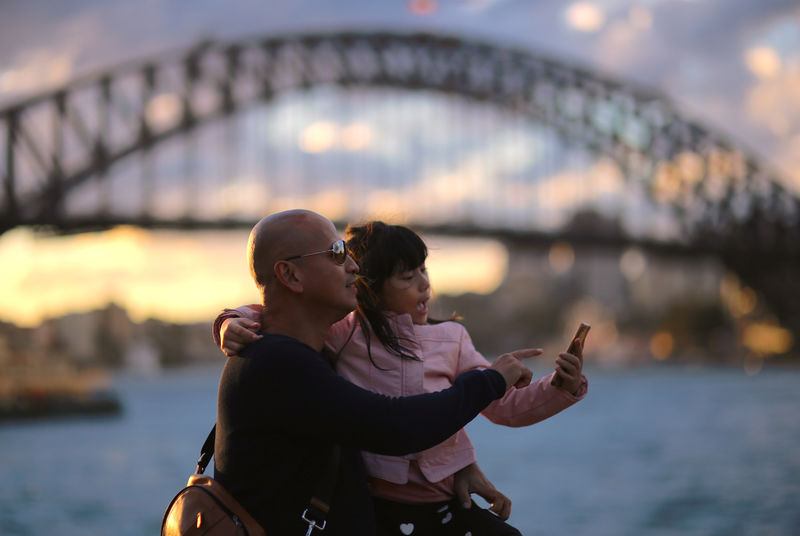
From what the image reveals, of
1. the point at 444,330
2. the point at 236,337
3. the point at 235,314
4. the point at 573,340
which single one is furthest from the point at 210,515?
the point at 573,340

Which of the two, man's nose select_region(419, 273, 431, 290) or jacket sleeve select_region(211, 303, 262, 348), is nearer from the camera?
jacket sleeve select_region(211, 303, 262, 348)

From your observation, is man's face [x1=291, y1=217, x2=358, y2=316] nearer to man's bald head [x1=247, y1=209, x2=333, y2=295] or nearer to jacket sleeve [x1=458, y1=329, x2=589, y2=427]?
man's bald head [x1=247, y1=209, x2=333, y2=295]

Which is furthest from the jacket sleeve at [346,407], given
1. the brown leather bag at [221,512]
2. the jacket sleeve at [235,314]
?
the jacket sleeve at [235,314]

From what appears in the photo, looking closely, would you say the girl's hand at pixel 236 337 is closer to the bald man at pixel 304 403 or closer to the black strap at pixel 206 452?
the bald man at pixel 304 403

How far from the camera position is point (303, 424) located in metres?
1.78

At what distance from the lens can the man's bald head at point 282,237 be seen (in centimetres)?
189

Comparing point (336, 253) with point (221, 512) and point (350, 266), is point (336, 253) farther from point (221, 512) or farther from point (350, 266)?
point (221, 512)

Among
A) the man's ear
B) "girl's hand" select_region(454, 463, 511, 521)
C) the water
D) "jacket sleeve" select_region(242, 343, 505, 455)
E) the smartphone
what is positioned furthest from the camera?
the water

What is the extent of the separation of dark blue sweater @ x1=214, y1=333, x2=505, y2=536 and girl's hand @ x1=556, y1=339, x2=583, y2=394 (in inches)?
8.0

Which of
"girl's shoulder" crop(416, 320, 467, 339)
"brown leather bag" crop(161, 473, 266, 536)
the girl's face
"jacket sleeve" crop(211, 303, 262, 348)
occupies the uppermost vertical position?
the girl's face

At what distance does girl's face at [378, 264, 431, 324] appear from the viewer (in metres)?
2.19

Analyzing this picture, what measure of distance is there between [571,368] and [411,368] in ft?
1.12

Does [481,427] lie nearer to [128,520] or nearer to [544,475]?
[544,475]

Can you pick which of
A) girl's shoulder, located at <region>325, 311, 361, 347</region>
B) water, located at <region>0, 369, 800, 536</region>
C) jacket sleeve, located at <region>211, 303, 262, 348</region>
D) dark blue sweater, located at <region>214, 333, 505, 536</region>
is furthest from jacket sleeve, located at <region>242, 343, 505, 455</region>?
water, located at <region>0, 369, 800, 536</region>
